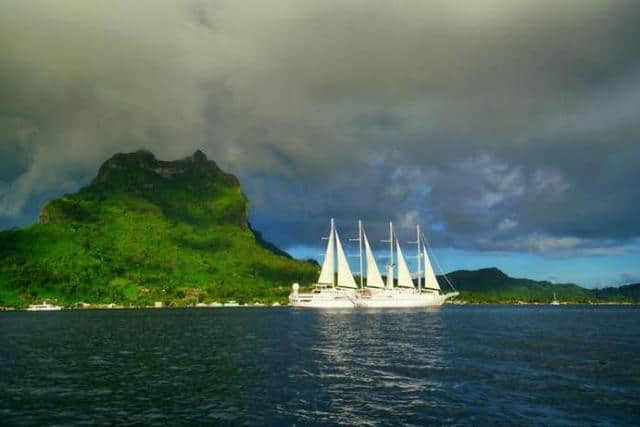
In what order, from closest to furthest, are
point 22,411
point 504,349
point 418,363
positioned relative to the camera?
point 22,411
point 418,363
point 504,349

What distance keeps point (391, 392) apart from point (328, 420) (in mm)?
8743

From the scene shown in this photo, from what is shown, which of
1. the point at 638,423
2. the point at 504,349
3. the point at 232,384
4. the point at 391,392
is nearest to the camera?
the point at 638,423

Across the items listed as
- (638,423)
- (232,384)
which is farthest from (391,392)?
(638,423)

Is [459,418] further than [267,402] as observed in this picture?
No

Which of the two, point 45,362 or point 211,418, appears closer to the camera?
point 211,418

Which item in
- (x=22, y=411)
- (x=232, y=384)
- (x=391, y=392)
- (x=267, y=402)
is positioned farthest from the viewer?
(x=232, y=384)

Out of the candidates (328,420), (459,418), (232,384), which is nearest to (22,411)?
(232,384)

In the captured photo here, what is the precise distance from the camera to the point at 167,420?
2662 cm

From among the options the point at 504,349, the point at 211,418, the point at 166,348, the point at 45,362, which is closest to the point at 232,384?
the point at 211,418

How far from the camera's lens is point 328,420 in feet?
87.2

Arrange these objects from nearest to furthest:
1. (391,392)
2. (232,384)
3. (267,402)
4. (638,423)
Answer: (638,423) → (267,402) → (391,392) → (232,384)

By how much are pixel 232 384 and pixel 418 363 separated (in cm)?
1899

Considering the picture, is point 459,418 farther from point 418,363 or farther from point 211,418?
point 418,363

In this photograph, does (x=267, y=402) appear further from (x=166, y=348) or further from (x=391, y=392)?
(x=166, y=348)
